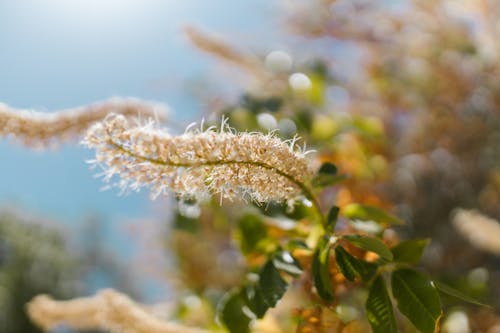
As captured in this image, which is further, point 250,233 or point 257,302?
point 250,233

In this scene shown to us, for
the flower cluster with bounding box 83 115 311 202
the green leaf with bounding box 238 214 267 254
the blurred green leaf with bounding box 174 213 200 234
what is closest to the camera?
the flower cluster with bounding box 83 115 311 202

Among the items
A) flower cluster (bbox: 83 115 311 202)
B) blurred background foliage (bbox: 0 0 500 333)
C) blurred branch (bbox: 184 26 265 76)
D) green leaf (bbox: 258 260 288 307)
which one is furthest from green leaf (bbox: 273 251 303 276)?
blurred branch (bbox: 184 26 265 76)

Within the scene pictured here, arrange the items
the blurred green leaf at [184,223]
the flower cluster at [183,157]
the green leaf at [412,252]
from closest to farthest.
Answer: the flower cluster at [183,157]
the green leaf at [412,252]
the blurred green leaf at [184,223]

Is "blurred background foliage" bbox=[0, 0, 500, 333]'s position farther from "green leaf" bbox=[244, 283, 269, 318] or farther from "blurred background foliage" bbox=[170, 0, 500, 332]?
"green leaf" bbox=[244, 283, 269, 318]

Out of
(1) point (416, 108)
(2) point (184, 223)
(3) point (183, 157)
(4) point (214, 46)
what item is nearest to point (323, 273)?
(3) point (183, 157)

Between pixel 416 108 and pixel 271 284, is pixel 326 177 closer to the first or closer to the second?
pixel 271 284

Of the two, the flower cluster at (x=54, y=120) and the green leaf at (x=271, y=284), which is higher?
the flower cluster at (x=54, y=120)

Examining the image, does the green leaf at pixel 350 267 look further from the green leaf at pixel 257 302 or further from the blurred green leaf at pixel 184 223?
the blurred green leaf at pixel 184 223

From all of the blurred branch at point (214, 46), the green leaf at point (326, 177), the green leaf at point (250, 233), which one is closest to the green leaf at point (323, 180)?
the green leaf at point (326, 177)
